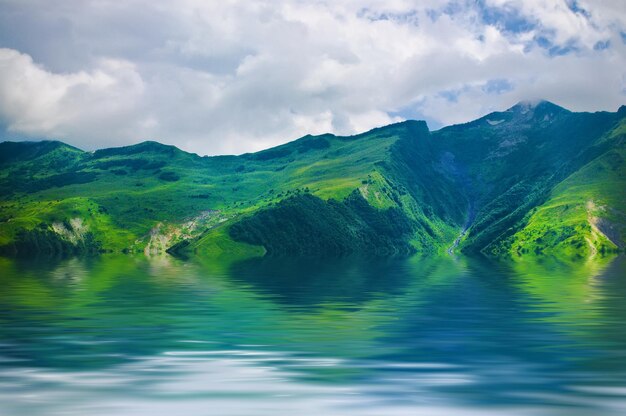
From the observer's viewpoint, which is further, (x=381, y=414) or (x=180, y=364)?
(x=180, y=364)

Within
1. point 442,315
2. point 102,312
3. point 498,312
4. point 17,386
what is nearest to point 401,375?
point 17,386

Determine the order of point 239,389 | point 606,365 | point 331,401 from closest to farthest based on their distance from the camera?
point 331,401, point 239,389, point 606,365

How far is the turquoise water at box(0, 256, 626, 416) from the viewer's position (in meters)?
31.8

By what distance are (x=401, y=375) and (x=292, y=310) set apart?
1387 inches

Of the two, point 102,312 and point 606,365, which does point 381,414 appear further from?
point 102,312

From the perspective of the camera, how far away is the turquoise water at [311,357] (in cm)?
3183

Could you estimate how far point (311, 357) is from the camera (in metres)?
43.0

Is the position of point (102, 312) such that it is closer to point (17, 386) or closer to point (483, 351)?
point (17, 386)

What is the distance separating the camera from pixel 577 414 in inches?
1173

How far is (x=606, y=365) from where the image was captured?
40.3m

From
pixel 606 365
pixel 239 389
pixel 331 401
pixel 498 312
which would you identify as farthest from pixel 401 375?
pixel 498 312

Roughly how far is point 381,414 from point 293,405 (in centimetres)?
479

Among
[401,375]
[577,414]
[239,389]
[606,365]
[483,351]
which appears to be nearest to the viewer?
[577,414]

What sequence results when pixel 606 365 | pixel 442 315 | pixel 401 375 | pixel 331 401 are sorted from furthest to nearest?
pixel 442 315, pixel 606 365, pixel 401 375, pixel 331 401
